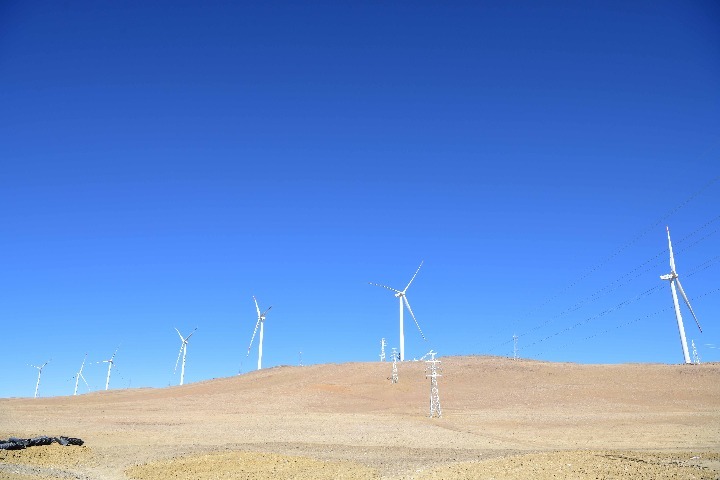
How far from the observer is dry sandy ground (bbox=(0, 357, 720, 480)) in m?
20.8

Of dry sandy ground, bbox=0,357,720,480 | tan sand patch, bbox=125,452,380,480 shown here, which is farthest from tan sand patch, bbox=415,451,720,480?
tan sand patch, bbox=125,452,380,480

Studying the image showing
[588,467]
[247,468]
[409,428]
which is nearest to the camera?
[588,467]

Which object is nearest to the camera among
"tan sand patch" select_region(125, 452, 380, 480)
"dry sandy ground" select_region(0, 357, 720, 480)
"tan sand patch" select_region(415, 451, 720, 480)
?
"tan sand patch" select_region(415, 451, 720, 480)

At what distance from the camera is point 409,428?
3966 centimetres

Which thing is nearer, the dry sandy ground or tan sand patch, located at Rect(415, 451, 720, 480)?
tan sand patch, located at Rect(415, 451, 720, 480)

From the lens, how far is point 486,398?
62.3m

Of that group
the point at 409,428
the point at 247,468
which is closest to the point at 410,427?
the point at 409,428

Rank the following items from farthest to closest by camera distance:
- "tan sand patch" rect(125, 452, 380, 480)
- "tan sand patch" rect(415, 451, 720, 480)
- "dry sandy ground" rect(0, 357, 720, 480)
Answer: "dry sandy ground" rect(0, 357, 720, 480), "tan sand patch" rect(125, 452, 380, 480), "tan sand patch" rect(415, 451, 720, 480)

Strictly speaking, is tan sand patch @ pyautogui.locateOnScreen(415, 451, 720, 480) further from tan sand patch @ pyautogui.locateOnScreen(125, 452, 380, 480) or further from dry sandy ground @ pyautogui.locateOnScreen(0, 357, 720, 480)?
tan sand patch @ pyautogui.locateOnScreen(125, 452, 380, 480)

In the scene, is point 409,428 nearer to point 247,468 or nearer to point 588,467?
point 247,468

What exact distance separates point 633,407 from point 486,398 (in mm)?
15842

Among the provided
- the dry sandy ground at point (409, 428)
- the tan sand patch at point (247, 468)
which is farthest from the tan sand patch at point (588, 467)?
the tan sand patch at point (247, 468)

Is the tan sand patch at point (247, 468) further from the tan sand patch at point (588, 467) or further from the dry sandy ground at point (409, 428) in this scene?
the tan sand patch at point (588, 467)

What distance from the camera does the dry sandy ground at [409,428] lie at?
20.8m
